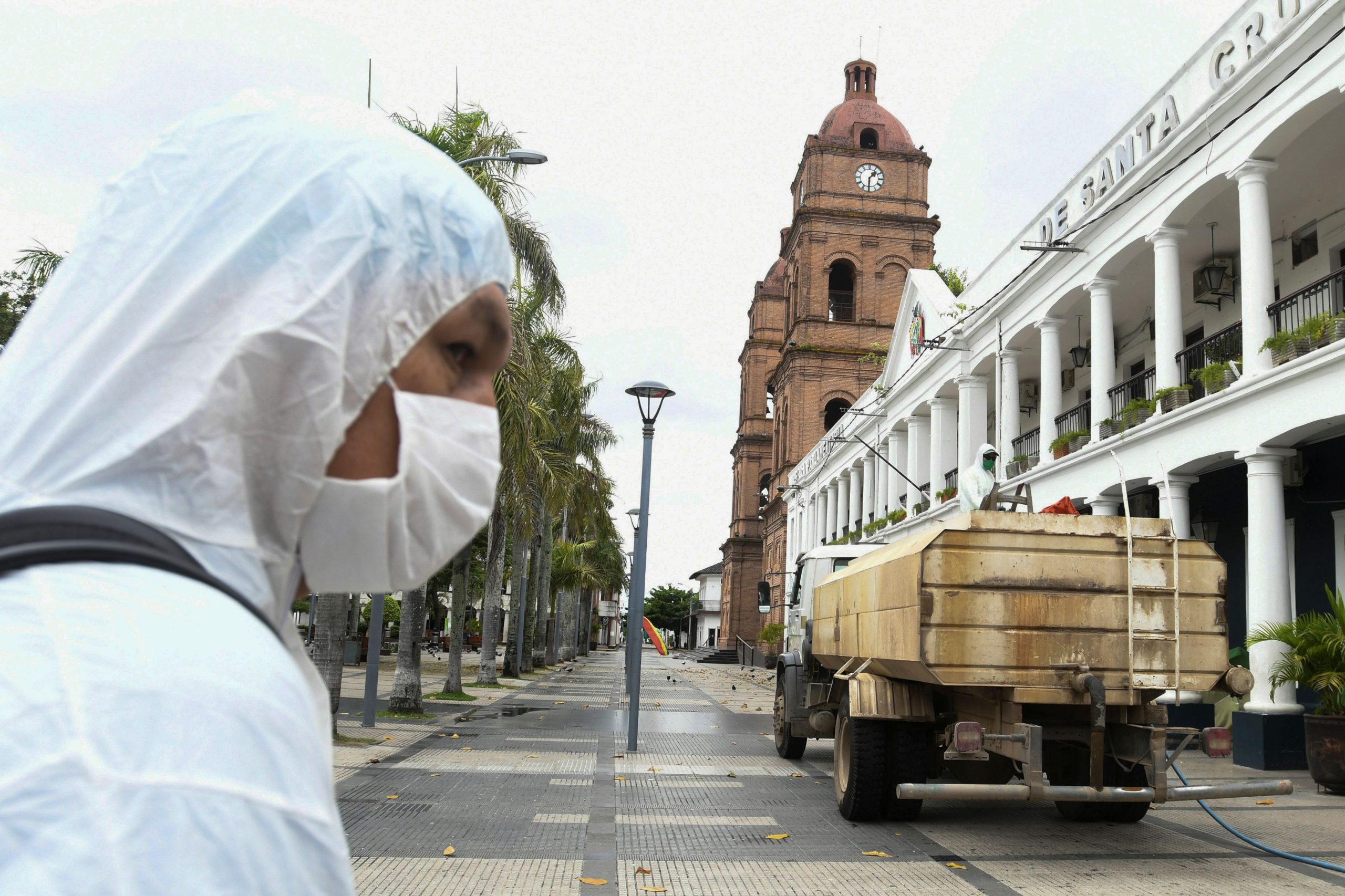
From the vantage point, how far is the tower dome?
5462cm

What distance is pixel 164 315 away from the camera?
2.84ft

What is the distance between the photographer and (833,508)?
46.7 metres

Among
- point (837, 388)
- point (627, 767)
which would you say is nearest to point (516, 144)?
point (627, 767)

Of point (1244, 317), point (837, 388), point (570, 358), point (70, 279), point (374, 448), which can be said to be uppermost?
point (837, 388)

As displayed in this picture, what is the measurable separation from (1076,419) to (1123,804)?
1855 cm

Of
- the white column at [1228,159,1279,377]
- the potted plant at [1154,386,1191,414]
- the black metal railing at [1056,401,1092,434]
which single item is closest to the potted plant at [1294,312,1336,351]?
the white column at [1228,159,1279,377]

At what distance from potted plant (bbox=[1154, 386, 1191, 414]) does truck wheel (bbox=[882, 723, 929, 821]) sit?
968cm

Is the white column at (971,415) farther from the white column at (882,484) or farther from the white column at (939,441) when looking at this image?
the white column at (882,484)

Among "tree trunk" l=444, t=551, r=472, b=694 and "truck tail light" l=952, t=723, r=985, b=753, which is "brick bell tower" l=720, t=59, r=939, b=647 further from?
"truck tail light" l=952, t=723, r=985, b=753

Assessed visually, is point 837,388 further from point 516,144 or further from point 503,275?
point 503,275

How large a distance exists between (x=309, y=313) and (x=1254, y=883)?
7.93m

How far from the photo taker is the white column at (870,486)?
126 feet

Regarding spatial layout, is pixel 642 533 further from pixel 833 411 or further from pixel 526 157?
pixel 833 411

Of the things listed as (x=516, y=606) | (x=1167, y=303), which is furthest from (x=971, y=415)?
(x=516, y=606)
